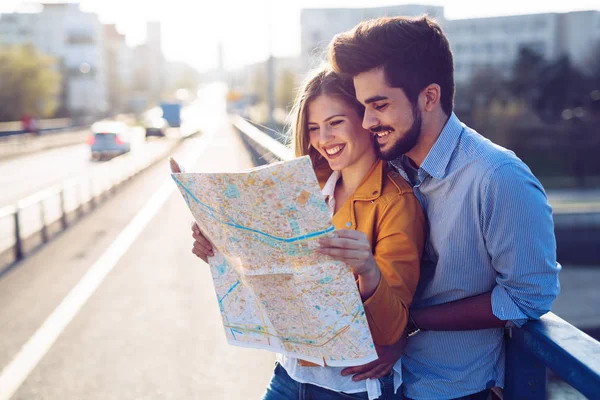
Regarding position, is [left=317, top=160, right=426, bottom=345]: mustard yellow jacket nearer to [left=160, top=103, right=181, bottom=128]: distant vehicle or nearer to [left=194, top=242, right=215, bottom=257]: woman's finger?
[left=194, top=242, right=215, bottom=257]: woman's finger

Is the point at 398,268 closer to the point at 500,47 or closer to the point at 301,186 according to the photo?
the point at 301,186

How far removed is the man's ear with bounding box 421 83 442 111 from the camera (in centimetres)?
208

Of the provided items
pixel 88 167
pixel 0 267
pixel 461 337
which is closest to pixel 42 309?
pixel 0 267

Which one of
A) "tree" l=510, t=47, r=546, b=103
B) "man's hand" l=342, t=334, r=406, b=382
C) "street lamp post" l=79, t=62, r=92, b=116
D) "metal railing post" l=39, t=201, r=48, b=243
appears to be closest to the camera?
"man's hand" l=342, t=334, r=406, b=382

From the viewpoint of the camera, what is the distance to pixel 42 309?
715 centimetres

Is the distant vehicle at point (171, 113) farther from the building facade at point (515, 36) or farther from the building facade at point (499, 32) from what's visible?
the building facade at point (515, 36)

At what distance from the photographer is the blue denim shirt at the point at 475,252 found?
5.89 feet

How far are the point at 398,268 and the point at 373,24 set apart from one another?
2.49 feet

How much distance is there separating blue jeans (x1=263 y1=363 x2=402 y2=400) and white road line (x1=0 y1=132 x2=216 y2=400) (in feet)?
11.0

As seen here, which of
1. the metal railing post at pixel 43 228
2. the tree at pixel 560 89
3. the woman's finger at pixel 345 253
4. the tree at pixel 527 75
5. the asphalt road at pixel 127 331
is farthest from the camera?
the tree at pixel 527 75

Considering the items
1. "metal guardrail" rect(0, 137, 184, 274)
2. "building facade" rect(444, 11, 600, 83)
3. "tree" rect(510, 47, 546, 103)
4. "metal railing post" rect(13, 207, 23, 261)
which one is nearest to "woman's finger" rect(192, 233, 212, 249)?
"metal guardrail" rect(0, 137, 184, 274)

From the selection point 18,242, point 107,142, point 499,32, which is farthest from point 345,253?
point 499,32

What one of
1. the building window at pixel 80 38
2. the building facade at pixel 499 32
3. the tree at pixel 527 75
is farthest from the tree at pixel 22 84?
the tree at pixel 527 75

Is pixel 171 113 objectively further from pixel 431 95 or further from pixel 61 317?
pixel 431 95
